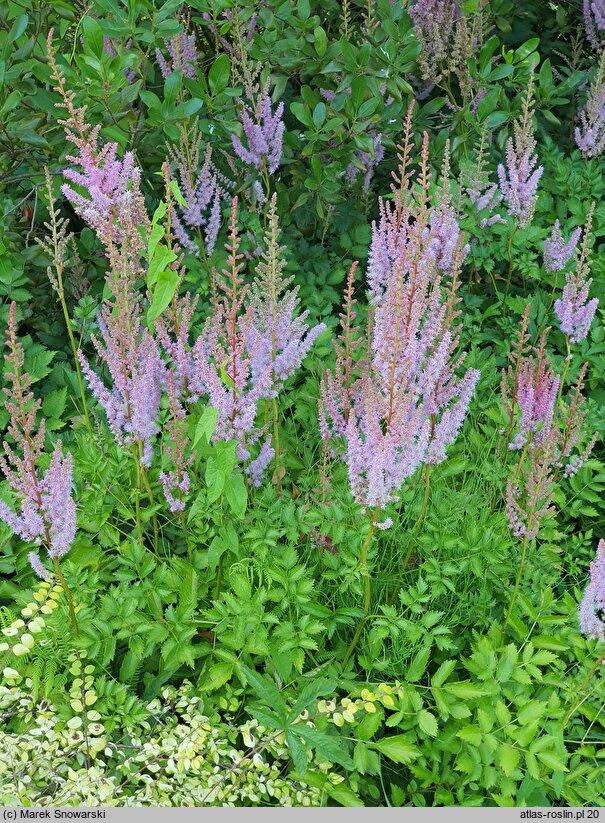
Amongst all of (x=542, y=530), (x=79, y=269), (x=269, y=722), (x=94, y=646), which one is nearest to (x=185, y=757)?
(x=269, y=722)

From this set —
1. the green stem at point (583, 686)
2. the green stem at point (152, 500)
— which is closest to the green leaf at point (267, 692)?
the green stem at point (152, 500)

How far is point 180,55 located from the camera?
3777 mm

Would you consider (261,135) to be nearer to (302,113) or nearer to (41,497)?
(302,113)

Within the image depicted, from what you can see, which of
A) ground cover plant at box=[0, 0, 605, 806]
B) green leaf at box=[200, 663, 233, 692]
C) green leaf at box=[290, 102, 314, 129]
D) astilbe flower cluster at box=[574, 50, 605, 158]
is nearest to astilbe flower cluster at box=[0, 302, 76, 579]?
ground cover plant at box=[0, 0, 605, 806]

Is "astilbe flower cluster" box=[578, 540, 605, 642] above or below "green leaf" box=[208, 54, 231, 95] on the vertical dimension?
below

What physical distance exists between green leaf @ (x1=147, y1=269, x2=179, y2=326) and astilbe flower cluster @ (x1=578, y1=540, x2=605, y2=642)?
1.39 meters

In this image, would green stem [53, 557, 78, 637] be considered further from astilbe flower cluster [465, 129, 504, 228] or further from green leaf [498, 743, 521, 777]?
astilbe flower cluster [465, 129, 504, 228]

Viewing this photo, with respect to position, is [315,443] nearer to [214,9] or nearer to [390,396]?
[390,396]

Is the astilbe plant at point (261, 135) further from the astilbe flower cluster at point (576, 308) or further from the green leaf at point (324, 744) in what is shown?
the green leaf at point (324, 744)

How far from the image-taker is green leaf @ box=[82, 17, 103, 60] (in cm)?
287

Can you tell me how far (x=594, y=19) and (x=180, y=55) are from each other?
2.86 meters

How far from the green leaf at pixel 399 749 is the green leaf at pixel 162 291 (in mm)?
1392

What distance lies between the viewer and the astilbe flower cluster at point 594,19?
191 inches

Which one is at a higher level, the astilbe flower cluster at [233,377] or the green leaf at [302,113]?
the green leaf at [302,113]
